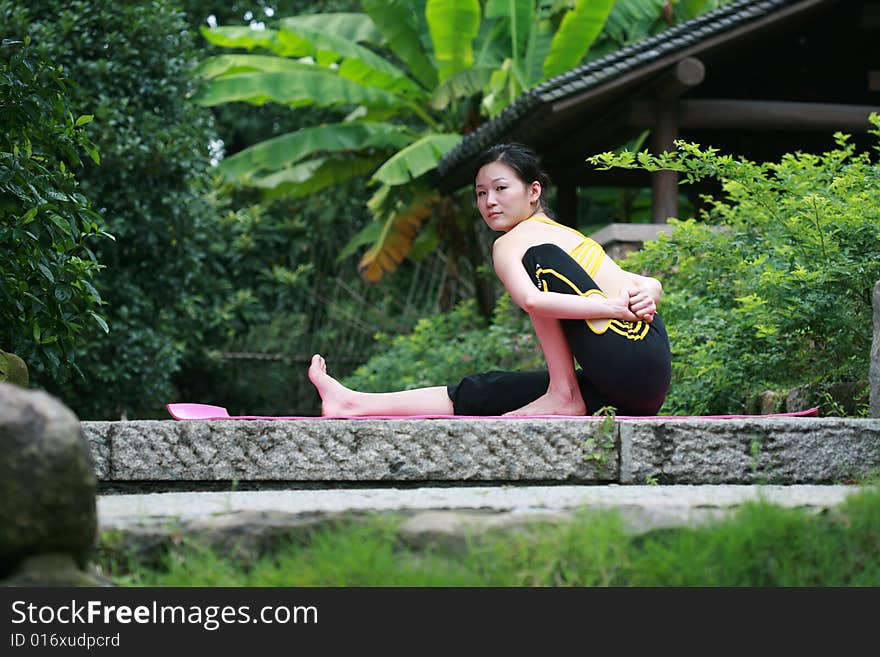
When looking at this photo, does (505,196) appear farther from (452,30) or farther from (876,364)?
(452,30)

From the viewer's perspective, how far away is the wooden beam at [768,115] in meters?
9.46

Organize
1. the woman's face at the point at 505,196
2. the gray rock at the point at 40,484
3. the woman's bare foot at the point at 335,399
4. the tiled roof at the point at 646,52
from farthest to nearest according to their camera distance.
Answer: the tiled roof at the point at 646,52, the woman's face at the point at 505,196, the woman's bare foot at the point at 335,399, the gray rock at the point at 40,484

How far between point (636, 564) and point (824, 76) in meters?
9.84

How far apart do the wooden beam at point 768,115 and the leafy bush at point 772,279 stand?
3.42 m

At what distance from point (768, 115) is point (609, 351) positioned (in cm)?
629

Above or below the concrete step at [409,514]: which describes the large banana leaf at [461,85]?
above

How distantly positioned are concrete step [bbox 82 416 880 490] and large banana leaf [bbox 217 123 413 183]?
31.7 ft

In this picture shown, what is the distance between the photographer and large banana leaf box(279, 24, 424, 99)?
1249cm

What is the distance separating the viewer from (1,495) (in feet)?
7.46

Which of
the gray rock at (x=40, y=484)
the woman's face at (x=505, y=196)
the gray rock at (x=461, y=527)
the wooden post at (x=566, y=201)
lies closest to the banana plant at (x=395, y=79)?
the wooden post at (x=566, y=201)

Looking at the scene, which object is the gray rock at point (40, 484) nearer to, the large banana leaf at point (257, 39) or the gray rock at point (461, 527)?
the gray rock at point (461, 527)

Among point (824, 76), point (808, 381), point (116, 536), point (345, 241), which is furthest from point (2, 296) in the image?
point (345, 241)

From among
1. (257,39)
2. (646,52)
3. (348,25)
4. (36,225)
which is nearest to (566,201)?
(646,52)

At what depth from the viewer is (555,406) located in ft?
13.2
